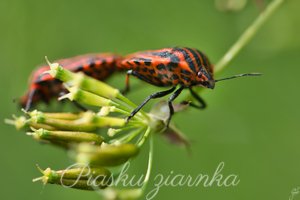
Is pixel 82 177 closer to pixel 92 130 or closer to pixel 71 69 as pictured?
pixel 92 130

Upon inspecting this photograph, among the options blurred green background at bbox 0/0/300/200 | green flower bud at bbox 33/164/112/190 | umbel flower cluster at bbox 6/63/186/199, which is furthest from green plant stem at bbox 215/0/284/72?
blurred green background at bbox 0/0/300/200

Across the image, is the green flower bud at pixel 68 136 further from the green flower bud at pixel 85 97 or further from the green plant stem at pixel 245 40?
the green plant stem at pixel 245 40

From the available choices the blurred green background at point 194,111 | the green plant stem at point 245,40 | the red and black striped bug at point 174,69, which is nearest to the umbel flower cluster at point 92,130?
the red and black striped bug at point 174,69

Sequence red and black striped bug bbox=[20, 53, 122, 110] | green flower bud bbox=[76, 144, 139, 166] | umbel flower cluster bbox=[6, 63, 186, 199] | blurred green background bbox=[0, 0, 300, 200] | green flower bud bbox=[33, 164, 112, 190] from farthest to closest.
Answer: blurred green background bbox=[0, 0, 300, 200]
red and black striped bug bbox=[20, 53, 122, 110]
green flower bud bbox=[33, 164, 112, 190]
umbel flower cluster bbox=[6, 63, 186, 199]
green flower bud bbox=[76, 144, 139, 166]

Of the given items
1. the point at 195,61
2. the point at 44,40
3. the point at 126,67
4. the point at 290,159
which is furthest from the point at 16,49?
the point at 290,159

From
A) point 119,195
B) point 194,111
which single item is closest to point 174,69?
point 119,195

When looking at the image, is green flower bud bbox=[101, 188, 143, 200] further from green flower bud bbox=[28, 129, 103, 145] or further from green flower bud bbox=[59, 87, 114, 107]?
green flower bud bbox=[59, 87, 114, 107]
